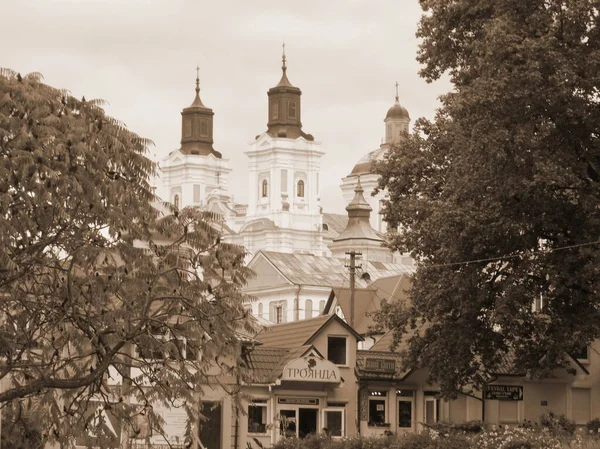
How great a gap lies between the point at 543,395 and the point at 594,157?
21303mm

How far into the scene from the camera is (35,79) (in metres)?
28.2

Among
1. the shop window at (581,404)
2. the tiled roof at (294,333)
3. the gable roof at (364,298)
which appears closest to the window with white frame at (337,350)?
the tiled roof at (294,333)

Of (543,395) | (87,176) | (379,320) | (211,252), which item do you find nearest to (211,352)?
(211,252)

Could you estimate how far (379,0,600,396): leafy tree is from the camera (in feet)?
161

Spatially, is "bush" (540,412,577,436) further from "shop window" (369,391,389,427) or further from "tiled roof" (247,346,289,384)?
"tiled roof" (247,346,289,384)

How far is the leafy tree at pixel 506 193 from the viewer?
1928 inches

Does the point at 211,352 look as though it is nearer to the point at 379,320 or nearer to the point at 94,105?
the point at 94,105

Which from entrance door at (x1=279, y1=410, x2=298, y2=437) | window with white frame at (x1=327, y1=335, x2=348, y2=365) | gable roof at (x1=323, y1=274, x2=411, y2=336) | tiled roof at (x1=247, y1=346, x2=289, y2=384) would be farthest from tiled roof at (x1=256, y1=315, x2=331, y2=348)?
gable roof at (x1=323, y1=274, x2=411, y2=336)

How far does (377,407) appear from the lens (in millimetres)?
67188

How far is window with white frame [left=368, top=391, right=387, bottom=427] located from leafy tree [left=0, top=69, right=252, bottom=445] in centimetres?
3683

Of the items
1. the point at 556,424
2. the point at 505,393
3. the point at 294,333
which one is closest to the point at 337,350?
the point at 294,333

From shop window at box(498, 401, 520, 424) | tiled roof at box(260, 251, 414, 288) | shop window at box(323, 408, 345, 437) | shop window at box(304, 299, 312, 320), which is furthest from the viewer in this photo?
shop window at box(304, 299, 312, 320)

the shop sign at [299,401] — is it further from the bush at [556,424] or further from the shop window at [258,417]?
the bush at [556,424]

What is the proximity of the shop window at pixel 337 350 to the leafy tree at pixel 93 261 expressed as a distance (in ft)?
118
